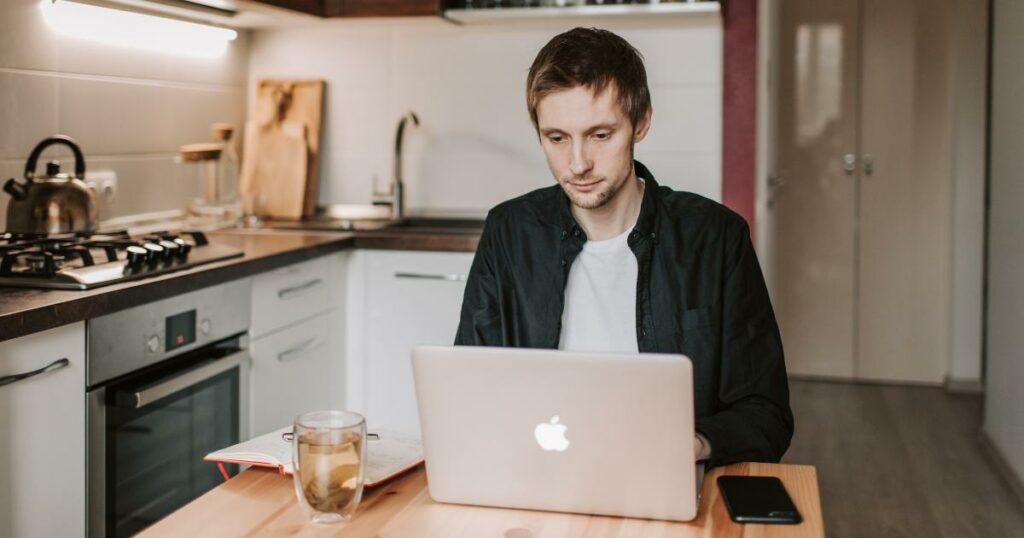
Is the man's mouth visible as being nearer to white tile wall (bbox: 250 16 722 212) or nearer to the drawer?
the drawer

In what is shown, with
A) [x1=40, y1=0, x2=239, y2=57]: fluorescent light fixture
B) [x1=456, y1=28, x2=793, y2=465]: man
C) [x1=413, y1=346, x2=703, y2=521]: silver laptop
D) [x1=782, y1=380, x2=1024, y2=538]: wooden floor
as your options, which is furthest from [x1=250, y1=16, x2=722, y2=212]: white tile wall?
[x1=413, y1=346, x2=703, y2=521]: silver laptop

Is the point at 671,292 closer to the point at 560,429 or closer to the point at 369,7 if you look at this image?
the point at 560,429

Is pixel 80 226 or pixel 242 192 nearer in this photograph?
pixel 80 226

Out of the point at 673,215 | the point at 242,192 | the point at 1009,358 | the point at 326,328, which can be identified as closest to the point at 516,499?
the point at 673,215

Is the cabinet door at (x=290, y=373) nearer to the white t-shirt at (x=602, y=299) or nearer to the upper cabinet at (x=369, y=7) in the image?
the upper cabinet at (x=369, y=7)

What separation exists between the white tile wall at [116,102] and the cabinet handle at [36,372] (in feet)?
2.73

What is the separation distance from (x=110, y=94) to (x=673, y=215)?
1.95m

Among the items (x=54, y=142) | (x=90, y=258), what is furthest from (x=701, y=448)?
(x=54, y=142)

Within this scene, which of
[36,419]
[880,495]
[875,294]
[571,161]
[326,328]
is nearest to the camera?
[571,161]

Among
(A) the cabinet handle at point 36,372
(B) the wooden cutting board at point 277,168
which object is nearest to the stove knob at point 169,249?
(A) the cabinet handle at point 36,372

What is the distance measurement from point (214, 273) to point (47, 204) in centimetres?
40

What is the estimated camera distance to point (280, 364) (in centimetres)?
299

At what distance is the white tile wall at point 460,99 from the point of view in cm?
360

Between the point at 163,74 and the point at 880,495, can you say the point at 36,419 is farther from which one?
the point at 880,495
